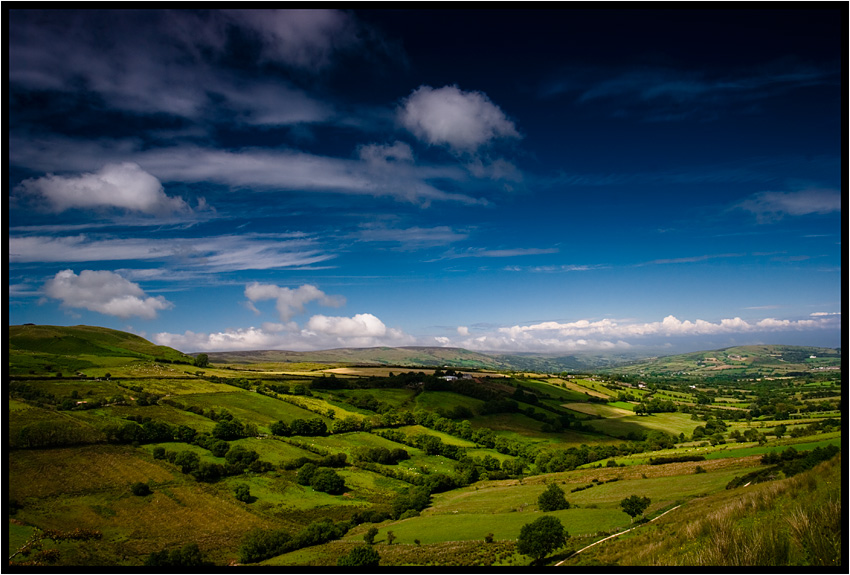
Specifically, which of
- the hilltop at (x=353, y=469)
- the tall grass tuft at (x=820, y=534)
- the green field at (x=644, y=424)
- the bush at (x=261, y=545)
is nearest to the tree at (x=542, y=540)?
the hilltop at (x=353, y=469)

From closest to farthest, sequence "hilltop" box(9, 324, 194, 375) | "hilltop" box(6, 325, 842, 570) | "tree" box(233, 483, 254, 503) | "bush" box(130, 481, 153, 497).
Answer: "hilltop" box(6, 325, 842, 570), "bush" box(130, 481, 153, 497), "tree" box(233, 483, 254, 503), "hilltop" box(9, 324, 194, 375)

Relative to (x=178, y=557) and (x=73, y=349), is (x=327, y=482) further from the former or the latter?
(x=73, y=349)

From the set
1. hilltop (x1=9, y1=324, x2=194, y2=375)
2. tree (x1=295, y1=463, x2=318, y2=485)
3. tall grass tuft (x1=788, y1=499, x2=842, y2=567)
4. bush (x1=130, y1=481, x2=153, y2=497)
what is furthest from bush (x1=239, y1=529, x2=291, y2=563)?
hilltop (x1=9, y1=324, x2=194, y2=375)

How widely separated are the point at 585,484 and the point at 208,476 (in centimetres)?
4445

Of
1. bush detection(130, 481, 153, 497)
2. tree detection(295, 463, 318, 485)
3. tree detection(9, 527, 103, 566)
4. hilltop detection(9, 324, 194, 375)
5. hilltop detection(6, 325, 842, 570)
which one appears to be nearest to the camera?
hilltop detection(6, 325, 842, 570)

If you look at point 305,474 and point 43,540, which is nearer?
point 43,540

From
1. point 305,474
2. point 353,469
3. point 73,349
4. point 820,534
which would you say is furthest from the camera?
point 73,349

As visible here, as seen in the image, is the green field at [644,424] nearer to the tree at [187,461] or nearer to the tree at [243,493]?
the tree at [243,493]

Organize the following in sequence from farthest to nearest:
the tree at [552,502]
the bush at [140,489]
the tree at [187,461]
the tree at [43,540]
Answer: the tree at [187,461]
the bush at [140,489]
the tree at [552,502]
the tree at [43,540]

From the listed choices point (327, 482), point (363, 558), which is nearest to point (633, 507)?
point (363, 558)

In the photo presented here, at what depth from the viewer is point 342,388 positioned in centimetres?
10231

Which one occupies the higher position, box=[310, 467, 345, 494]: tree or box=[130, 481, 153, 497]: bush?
box=[130, 481, 153, 497]: bush

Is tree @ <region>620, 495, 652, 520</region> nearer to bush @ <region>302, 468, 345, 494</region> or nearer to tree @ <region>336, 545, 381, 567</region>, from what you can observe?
tree @ <region>336, 545, 381, 567</region>

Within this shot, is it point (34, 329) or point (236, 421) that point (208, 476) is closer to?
point (236, 421)
